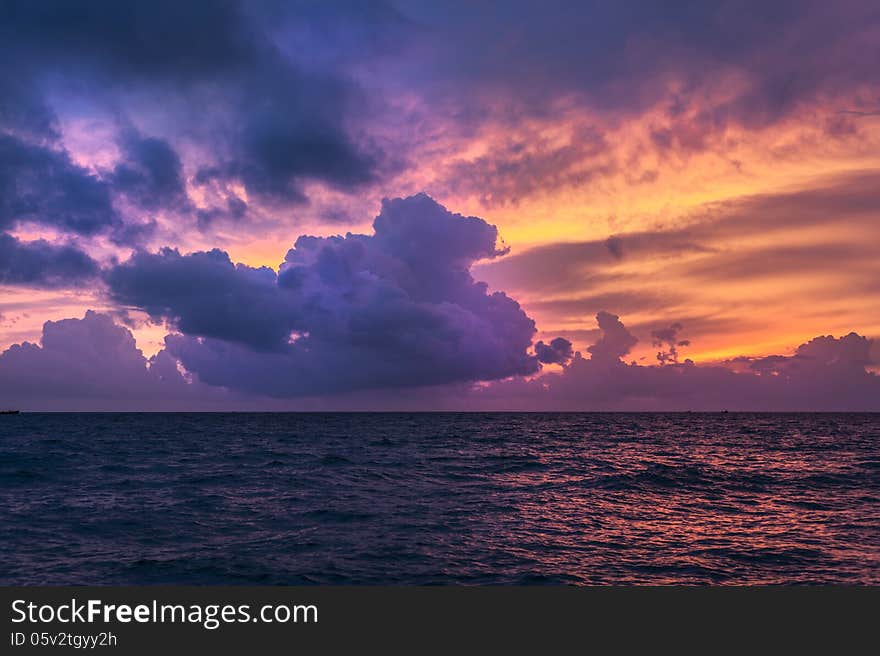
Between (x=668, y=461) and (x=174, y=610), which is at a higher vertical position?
(x=174, y=610)

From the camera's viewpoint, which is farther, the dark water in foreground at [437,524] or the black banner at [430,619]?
the dark water in foreground at [437,524]

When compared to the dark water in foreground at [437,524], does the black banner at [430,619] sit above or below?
above

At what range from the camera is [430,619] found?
997 centimetres

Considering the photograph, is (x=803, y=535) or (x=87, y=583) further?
(x=803, y=535)

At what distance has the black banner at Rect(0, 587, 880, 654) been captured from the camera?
9.46m

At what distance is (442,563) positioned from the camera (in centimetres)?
1936

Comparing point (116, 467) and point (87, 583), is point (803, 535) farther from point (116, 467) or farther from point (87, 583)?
point (116, 467)

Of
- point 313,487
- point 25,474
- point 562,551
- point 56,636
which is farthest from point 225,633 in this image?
point 25,474

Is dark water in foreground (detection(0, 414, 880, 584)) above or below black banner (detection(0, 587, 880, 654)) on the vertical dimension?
below

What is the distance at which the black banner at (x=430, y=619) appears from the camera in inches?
372

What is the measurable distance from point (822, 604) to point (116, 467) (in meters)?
50.4

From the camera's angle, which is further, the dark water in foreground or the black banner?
the dark water in foreground

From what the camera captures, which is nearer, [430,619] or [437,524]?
[430,619]

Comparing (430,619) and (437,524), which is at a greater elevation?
(430,619)
